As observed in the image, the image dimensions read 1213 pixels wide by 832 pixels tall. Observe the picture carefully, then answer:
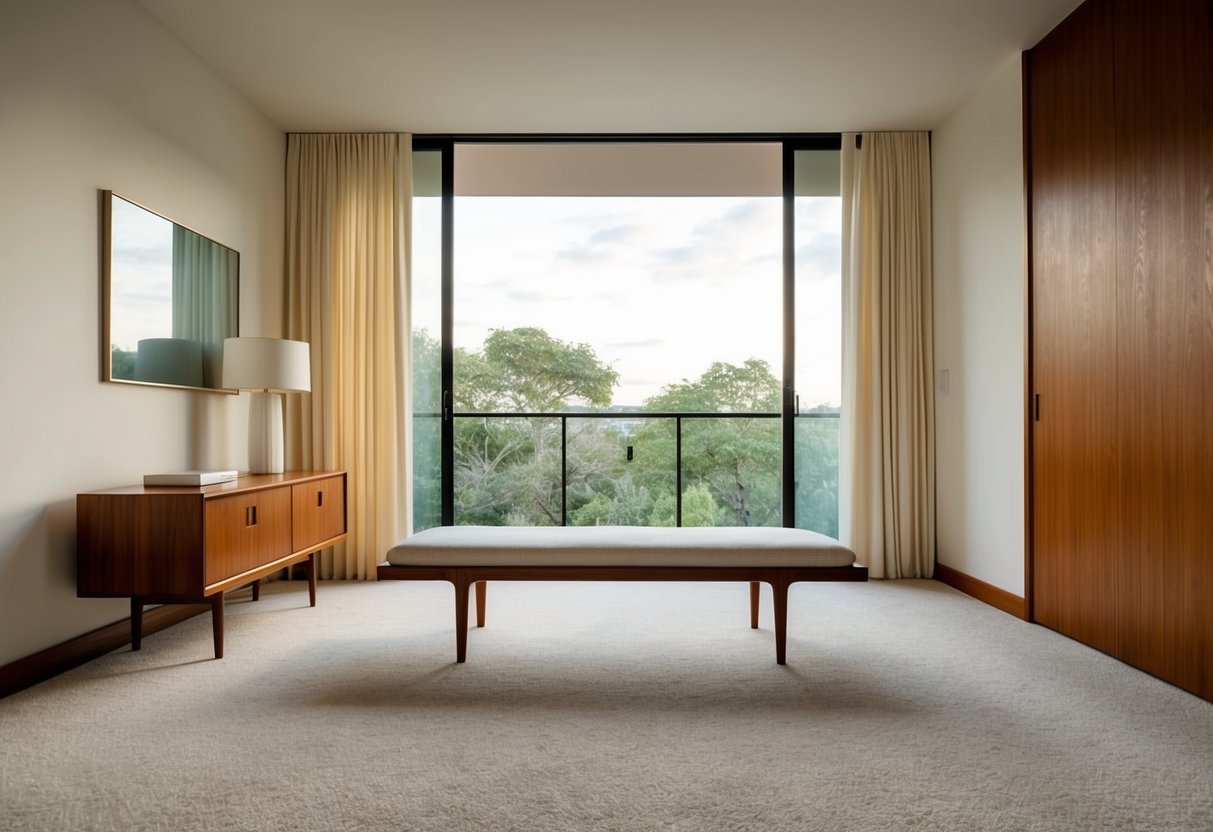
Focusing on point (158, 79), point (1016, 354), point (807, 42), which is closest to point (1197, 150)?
point (1016, 354)

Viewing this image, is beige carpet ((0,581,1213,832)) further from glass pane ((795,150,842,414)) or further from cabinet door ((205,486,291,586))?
glass pane ((795,150,842,414))

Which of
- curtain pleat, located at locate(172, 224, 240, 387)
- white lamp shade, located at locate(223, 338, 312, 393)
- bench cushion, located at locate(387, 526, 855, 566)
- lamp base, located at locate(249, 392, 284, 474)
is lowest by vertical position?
bench cushion, located at locate(387, 526, 855, 566)

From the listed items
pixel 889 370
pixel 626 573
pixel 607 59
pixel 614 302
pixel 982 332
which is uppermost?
pixel 607 59

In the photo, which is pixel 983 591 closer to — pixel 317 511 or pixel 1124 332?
pixel 1124 332

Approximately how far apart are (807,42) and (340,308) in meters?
2.80

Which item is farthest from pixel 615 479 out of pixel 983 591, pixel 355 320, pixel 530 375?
pixel 983 591

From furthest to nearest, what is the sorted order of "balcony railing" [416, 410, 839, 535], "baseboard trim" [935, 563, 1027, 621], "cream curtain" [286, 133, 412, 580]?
"balcony railing" [416, 410, 839, 535]
"cream curtain" [286, 133, 412, 580]
"baseboard trim" [935, 563, 1027, 621]

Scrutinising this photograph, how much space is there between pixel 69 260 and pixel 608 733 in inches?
96.0

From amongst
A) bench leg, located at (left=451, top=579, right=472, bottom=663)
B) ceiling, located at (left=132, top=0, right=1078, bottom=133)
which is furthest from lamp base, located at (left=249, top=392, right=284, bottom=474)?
ceiling, located at (left=132, top=0, right=1078, bottom=133)

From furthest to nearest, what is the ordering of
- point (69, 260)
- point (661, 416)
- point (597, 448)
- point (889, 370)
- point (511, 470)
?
point (597, 448) < point (511, 470) < point (661, 416) < point (889, 370) < point (69, 260)

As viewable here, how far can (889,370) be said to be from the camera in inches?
166

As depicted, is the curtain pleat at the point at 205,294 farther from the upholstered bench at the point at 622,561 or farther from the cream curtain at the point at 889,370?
the cream curtain at the point at 889,370

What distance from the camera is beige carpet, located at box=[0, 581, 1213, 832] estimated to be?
159 cm

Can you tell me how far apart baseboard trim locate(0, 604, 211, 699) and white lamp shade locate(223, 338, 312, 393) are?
102cm
